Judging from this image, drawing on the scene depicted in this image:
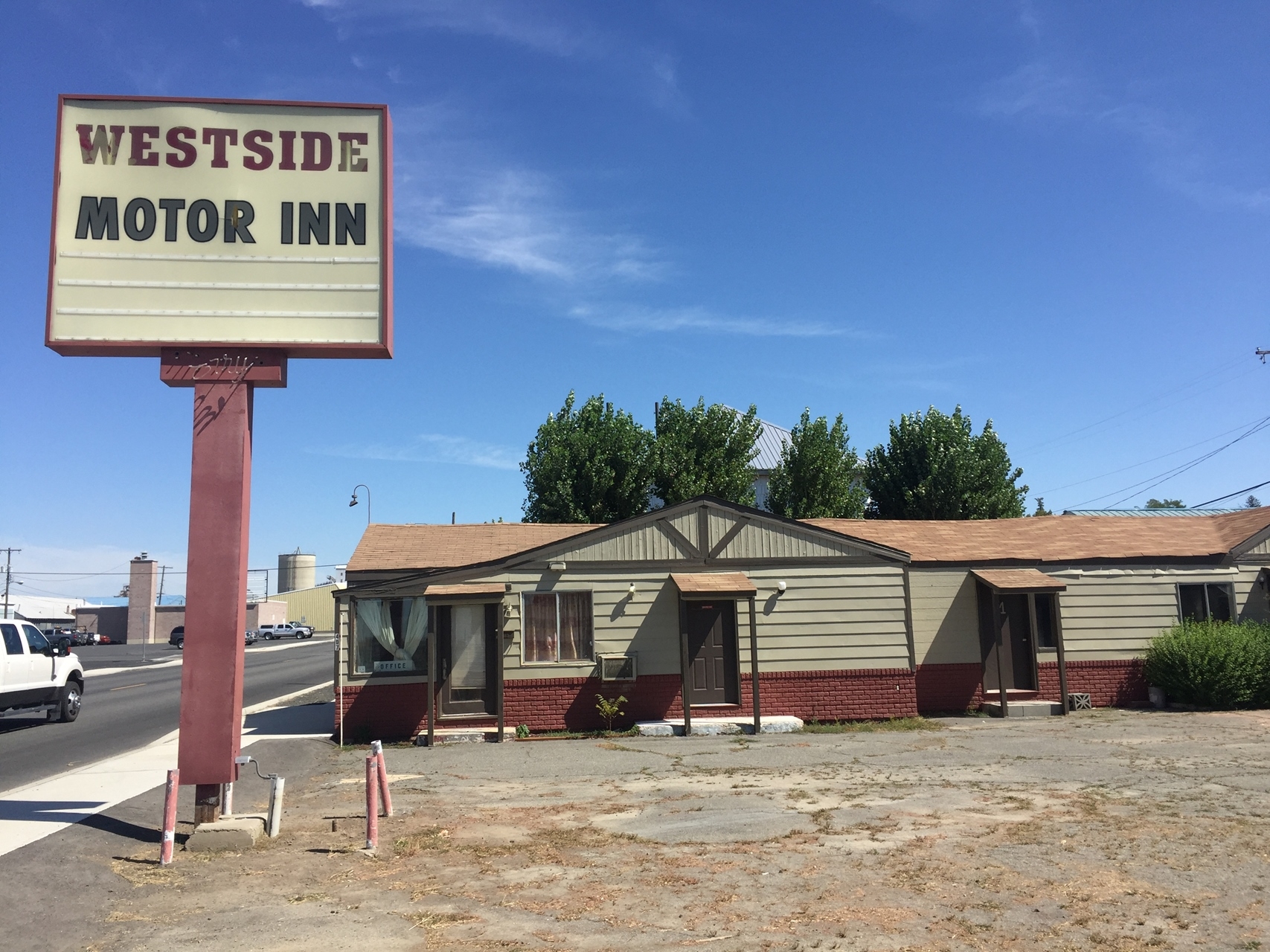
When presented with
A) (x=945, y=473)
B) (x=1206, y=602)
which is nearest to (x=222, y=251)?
(x=1206, y=602)

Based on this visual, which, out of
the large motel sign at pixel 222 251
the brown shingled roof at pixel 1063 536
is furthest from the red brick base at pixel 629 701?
the large motel sign at pixel 222 251

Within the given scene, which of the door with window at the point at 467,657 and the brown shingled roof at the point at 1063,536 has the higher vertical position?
the brown shingled roof at the point at 1063,536

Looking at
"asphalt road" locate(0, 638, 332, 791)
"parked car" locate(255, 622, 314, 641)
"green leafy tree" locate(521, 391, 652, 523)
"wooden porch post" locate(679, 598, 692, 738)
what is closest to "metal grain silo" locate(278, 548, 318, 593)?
"parked car" locate(255, 622, 314, 641)

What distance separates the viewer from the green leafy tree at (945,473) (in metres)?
34.5

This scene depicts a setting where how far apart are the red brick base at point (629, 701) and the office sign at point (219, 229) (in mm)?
9223

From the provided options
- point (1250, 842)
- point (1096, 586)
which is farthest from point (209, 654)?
point (1096, 586)

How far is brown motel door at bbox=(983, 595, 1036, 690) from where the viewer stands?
19922 millimetres

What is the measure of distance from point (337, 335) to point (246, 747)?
9.39 metres

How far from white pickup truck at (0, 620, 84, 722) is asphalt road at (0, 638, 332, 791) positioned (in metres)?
0.48

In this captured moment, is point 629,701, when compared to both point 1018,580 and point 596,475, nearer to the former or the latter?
point 1018,580

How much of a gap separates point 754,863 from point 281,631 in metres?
70.4

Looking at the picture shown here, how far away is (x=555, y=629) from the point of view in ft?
59.3

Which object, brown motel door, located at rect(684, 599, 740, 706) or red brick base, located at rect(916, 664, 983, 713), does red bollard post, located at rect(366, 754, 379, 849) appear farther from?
red brick base, located at rect(916, 664, 983, 713)

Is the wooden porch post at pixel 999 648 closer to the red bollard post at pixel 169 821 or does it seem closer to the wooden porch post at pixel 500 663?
the wooden porch post at pixel 500 663
